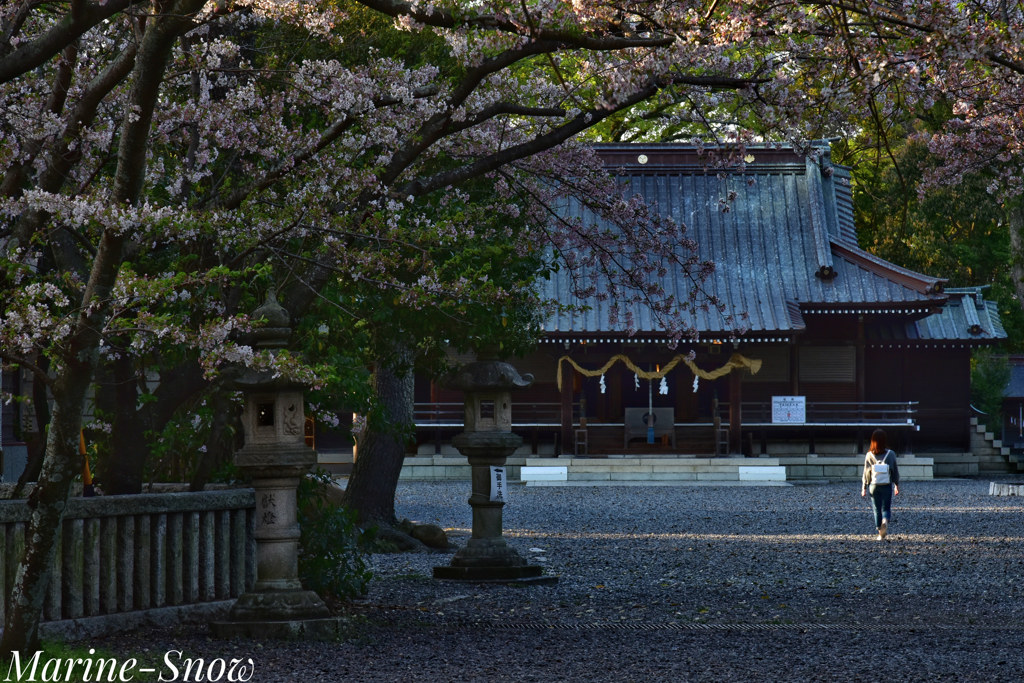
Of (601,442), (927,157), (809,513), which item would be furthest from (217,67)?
(927,157)

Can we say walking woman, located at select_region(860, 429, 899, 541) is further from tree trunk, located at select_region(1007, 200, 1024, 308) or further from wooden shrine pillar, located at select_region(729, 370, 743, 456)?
tree trunk, located at select_region(1007, 200, 1024, 308)

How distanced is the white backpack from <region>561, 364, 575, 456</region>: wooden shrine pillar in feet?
49.1

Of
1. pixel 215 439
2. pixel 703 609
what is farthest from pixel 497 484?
pixel 215 439

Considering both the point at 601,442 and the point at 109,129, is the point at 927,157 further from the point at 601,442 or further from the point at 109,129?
the point at 109,129

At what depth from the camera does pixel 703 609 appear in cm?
963

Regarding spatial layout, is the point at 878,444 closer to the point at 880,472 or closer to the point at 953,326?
the point at 880,472

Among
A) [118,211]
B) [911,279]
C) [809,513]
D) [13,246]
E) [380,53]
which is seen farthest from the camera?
[911,279]

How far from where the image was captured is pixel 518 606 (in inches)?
382

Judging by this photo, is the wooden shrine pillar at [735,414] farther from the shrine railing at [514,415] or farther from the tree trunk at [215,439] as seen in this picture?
the tree trunk at [215,439]

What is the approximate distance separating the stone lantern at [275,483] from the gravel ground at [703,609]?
33cm

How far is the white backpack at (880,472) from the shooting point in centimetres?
1434

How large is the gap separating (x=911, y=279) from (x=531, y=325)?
17.9 m

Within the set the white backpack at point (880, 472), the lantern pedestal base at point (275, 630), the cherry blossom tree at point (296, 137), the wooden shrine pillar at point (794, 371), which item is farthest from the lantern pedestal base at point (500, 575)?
the wooden shrine pillar at point (794, 371)

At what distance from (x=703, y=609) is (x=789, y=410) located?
63.6ft
